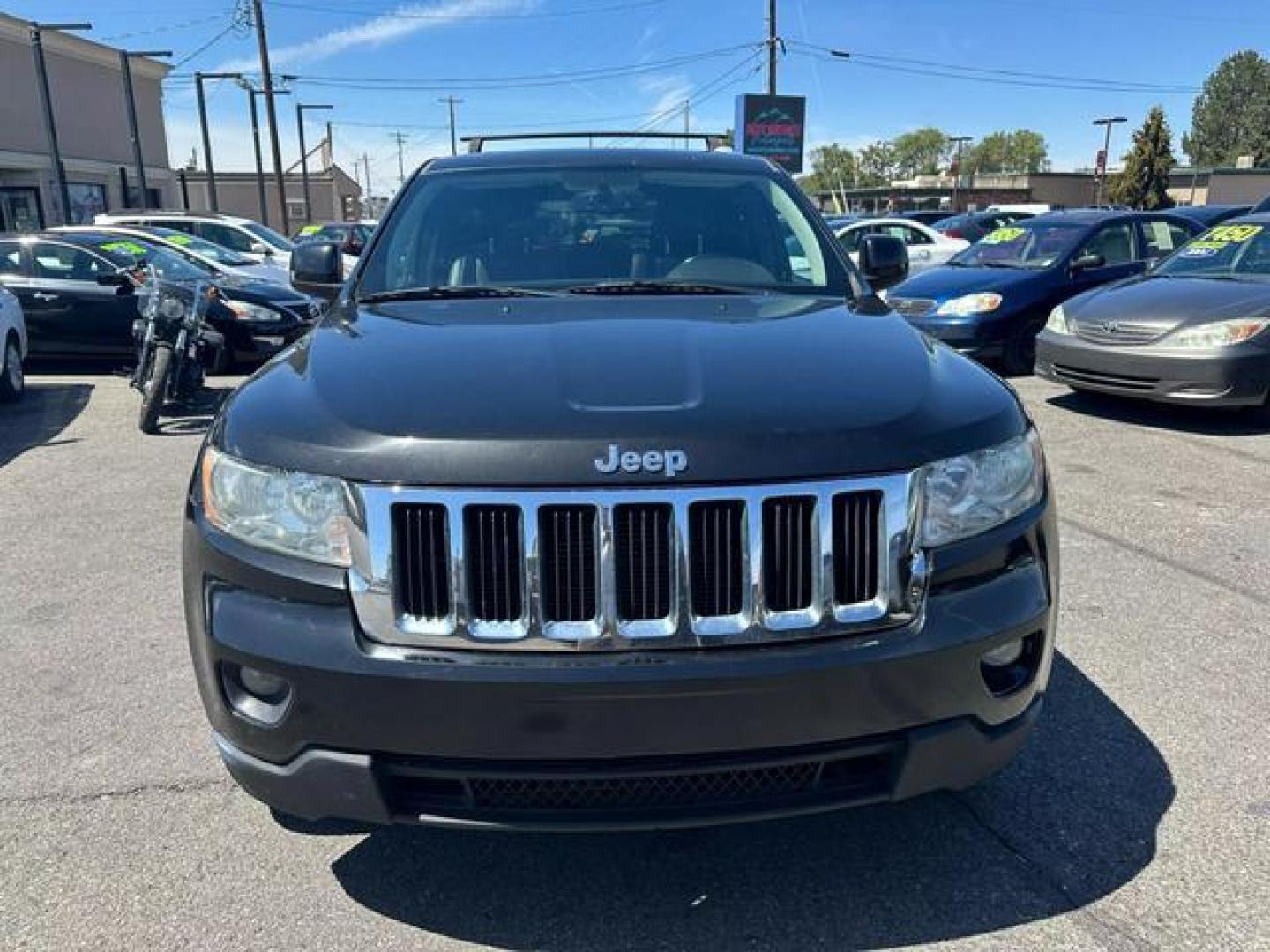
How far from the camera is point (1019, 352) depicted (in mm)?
9898

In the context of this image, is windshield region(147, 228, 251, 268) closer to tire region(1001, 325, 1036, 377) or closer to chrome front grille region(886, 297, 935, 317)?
chrome front grille region(886, 297, 935, 317)

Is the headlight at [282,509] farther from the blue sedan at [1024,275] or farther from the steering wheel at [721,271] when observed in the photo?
the blue sedan at [1024,275]

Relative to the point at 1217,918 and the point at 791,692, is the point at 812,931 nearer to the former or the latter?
the point at 791,692

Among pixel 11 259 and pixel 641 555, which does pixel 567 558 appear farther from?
pixel 11 259

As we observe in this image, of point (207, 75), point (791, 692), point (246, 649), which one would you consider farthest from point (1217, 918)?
point (207, 75)

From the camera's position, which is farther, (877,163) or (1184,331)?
(877,163)

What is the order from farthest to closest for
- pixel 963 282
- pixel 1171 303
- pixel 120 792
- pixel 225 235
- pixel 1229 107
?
pixel 1229 107, pixel 225 235, pixel 963 282, pixel 1171 303, pixel 120 792

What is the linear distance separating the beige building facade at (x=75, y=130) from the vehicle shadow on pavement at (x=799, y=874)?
30.7m

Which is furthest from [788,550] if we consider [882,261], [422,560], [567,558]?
[882,261]

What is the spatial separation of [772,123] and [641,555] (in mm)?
31824

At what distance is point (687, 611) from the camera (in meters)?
1.92

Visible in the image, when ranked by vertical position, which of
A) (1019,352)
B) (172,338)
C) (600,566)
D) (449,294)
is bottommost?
(1019,352)

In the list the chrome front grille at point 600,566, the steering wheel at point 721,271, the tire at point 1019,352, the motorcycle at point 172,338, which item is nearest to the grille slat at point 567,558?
the chrome front grille at point 600,566

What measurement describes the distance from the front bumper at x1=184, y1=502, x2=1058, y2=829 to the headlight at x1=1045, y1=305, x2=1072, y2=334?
6.64m
